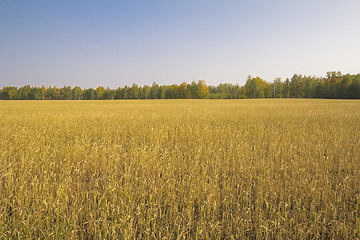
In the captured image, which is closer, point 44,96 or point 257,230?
point 257,230

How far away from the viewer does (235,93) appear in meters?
120

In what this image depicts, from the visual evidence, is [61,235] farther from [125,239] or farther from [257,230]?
[257,230]

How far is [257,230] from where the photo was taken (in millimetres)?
2227

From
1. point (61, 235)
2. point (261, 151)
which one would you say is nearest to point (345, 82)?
point (261, 151)

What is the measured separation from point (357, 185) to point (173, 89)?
114134 millimetres

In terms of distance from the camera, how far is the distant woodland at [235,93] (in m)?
81.0

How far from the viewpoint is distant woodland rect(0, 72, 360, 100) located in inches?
3190

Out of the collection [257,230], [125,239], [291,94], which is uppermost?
[291,94]

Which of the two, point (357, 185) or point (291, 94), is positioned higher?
point (291, 94)

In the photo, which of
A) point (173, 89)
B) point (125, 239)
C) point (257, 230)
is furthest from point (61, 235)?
point (173, 89)

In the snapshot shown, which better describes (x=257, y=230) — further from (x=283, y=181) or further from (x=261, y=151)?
(x=261, y=151)

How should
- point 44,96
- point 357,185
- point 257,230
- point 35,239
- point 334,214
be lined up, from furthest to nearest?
point 44,96 < point 357,185 < point 334,214 < point 257,230 < point 35,239

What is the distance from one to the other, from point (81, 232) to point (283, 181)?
3.44m

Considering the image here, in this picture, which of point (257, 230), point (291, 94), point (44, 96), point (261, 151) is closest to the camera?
point (257, 230)
